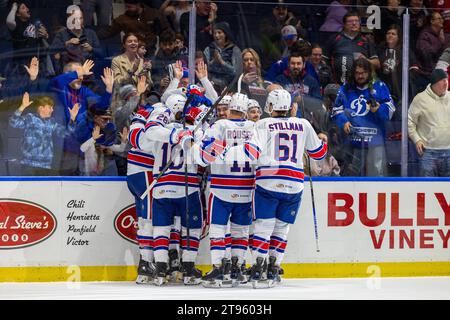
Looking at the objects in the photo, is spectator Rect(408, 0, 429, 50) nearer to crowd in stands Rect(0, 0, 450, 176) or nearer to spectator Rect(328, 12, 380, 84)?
crowd in stands Rect(0, 0, 450, 176)

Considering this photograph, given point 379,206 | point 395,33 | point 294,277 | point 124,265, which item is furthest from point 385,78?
point 124,265

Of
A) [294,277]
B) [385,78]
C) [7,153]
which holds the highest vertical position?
[385,78]

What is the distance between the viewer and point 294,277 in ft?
35.0

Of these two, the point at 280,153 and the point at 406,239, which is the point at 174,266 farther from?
the point at 406,239

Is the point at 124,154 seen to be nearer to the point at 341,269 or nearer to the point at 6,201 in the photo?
the point at 6,201

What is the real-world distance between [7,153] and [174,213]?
4.53 ft

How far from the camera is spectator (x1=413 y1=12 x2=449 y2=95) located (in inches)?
427

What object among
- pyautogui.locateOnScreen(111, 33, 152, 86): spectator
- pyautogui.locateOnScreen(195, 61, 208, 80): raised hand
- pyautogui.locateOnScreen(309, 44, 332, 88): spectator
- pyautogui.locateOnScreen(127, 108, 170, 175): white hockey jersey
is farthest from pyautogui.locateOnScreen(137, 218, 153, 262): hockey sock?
pyautogui.locateOnScreen(309, 44, 332, 88): spectator

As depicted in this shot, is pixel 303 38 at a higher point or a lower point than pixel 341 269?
higher

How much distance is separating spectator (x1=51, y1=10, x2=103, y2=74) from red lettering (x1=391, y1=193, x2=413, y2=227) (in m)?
2.73

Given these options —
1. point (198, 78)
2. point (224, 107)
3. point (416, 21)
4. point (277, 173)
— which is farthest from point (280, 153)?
point (416, 21)

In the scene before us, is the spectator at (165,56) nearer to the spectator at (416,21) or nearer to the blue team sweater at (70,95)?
the blue team sweater at (70,95)

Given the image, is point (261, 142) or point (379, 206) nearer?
point (261, 142)

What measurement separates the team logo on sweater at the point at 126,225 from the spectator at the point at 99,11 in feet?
4.84
